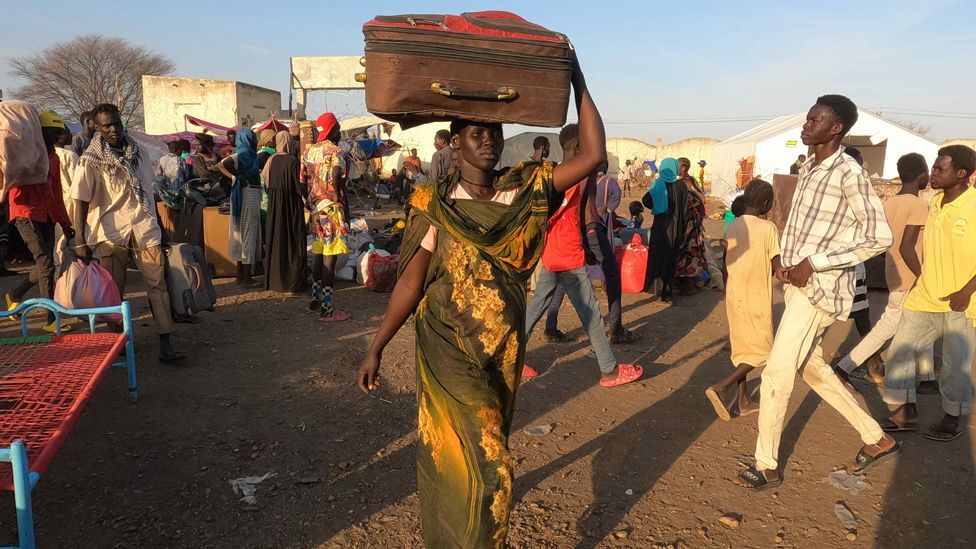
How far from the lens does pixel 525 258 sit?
7.30ft

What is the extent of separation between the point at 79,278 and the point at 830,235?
488 centimetres

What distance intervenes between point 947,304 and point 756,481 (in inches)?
71.8

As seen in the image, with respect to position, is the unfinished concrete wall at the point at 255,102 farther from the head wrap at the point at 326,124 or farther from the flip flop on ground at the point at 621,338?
the flip flop on ground at the point at 621,338

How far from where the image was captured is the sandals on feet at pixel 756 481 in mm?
3426

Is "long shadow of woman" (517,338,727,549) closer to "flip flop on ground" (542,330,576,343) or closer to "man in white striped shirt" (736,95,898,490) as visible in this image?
"man in white striped shirt" (736,95,898,490)

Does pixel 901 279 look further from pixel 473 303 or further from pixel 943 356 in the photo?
pixel 473 303

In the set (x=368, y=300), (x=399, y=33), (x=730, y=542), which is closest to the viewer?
(x=399, y=33)

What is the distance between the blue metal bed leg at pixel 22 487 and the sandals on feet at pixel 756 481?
10.8 ft

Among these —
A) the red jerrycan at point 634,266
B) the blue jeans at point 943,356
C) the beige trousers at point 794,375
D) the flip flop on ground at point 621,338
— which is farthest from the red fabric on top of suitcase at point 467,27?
the red jerrycan at point 634,266

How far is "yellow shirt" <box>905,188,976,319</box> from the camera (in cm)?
388

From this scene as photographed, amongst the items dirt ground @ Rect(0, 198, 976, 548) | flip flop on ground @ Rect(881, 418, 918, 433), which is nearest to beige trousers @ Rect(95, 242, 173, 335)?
dirt ground @ Rect(0, 198, 976, 548)

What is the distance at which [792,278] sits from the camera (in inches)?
129

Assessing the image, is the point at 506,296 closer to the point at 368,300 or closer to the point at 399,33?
the point at 399,33

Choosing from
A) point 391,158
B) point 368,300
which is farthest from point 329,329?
point 391,158
